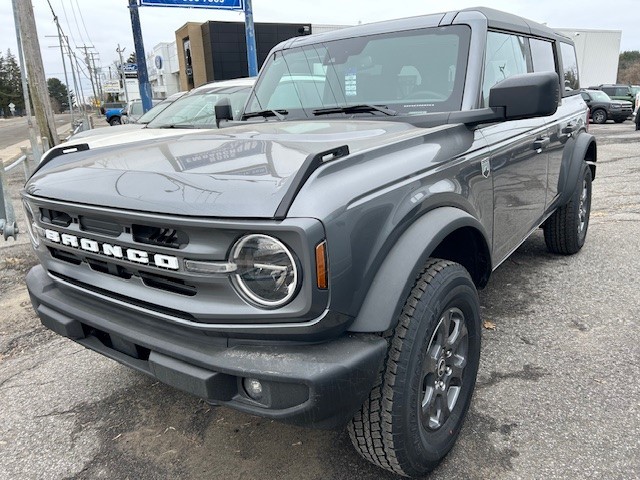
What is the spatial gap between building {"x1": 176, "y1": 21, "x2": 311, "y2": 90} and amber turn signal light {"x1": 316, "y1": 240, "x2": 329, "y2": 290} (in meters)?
31.5

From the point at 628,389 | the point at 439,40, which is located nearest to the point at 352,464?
the point at 628,389

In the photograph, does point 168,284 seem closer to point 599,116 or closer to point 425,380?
point 425,380

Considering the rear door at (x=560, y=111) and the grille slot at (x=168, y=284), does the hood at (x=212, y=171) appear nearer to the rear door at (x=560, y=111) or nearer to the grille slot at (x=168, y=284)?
the grille slot at (x=168, y=284)

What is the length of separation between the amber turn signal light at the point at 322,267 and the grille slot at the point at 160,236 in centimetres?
47

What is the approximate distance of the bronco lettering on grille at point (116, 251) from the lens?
178 cm

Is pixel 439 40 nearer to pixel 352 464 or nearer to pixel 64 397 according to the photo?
pixel 352 464

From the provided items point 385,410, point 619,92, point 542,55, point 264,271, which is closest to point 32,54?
point 542,55

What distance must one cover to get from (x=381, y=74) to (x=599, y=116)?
23303mm

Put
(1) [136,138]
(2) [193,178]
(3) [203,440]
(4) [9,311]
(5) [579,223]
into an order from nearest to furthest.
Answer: (2) [193,178]
(3) [203,440]
(4) [9,311]
(5) [579,223]
(1) [136,138]

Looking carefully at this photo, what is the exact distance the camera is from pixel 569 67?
15.4 ft

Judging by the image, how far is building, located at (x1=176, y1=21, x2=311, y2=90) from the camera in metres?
31.7

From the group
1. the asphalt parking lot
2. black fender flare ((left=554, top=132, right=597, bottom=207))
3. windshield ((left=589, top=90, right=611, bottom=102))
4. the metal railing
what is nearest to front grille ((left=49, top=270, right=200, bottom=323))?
the asphalt parking lot

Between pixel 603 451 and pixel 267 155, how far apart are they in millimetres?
1901

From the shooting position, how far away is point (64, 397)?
289cm
